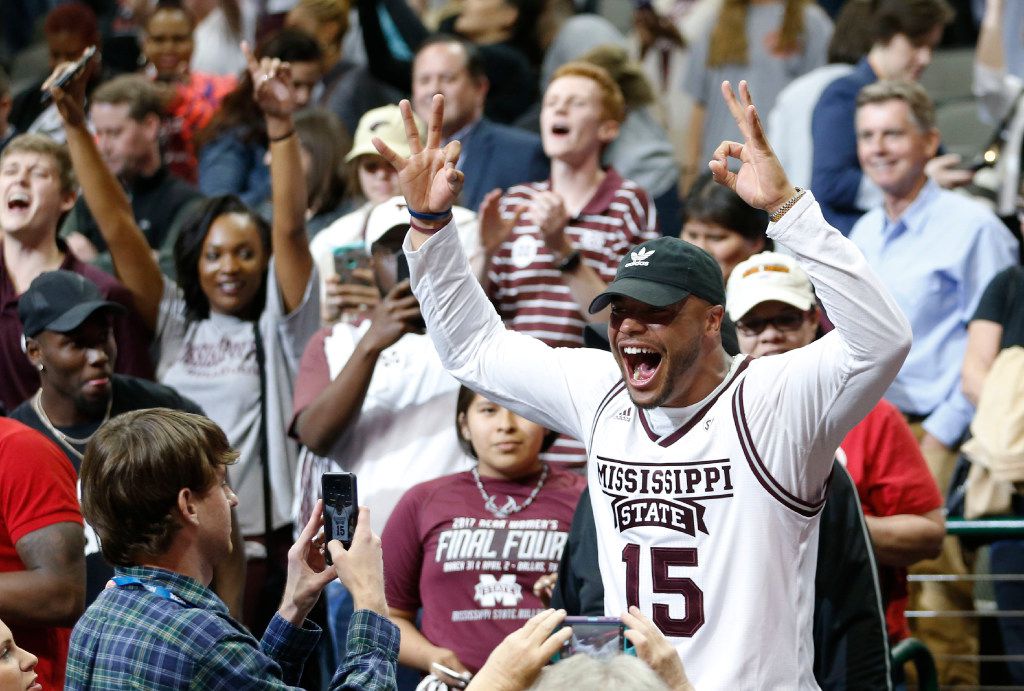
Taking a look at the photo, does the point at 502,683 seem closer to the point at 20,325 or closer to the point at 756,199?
the point at 756,199

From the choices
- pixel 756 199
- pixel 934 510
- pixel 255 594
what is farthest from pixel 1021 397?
pixel 255 594

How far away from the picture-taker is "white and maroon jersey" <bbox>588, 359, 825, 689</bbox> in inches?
130

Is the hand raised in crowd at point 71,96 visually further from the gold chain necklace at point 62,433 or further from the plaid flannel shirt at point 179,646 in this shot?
the plaid flannel shirt at point 179,646

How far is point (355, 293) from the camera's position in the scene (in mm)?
5660

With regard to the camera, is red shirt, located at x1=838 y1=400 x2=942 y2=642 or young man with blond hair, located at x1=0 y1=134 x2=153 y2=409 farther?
young man with blond hair, located at x1=0 y1=134 x2=153 y2=409

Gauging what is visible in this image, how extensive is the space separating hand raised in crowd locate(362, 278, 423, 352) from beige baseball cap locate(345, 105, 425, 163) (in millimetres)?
1420

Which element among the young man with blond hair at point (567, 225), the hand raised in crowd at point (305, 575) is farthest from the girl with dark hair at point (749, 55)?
the hand raised in crowd at point (305, 575)

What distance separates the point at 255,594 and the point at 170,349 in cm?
102

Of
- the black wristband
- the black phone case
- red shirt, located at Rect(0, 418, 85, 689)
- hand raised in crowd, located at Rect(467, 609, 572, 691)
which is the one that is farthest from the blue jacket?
hand raised in crowd, located at Rect(467, 609, 572, 691)

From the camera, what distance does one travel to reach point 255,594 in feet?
17.5

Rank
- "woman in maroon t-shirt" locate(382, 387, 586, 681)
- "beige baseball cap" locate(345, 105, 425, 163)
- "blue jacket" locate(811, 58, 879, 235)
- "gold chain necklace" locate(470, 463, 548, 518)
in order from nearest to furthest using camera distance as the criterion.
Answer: "woman in maroon t-shirt" locate(382, 387, 586, 681) → "gold chain necklace" locate(470, 463, 548, 518) → "beige baseball cap" locate(345, 105, 425, 163) → "blue jacket" locate(811, 58, 879, 235)

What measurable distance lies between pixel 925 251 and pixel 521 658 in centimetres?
395

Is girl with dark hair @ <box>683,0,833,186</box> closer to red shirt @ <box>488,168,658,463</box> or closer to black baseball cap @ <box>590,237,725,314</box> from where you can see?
red shirt @ <box>488,168,658,463</box>

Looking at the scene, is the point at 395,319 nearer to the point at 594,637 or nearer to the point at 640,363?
the point at 640,363
